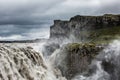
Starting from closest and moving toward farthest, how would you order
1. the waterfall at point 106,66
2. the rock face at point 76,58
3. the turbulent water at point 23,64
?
the turbulent water at point 23,64, the waterfall at point 106,66, the rock face at point 76,58

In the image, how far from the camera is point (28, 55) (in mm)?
86125

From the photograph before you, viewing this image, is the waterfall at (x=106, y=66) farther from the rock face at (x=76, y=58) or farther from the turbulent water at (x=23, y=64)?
the turbulent water at (x=23, y=64)

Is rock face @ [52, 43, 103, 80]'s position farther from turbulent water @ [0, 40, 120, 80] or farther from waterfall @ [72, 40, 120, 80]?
turbulent water @ [0, 40, 120, 80]

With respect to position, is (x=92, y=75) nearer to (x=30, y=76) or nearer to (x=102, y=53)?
(x=102, y=53)

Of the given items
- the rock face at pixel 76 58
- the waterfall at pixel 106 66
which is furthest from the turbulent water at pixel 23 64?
the waterfall at pixel 106 66

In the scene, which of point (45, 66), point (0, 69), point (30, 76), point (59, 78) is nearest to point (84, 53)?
point (59, 78)

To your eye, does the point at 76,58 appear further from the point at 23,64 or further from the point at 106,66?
the point at 23,64

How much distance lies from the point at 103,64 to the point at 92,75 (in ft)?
24.8

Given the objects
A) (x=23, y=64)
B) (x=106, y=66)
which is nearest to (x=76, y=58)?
(x=106, y=66)

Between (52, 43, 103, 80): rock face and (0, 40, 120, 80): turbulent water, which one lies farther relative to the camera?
(52, 43, 103, 80): rock face

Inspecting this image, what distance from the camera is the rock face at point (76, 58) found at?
143m

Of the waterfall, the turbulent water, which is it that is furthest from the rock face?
the turbulent water

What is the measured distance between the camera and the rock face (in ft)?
468

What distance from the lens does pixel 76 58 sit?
153750 millimetres
